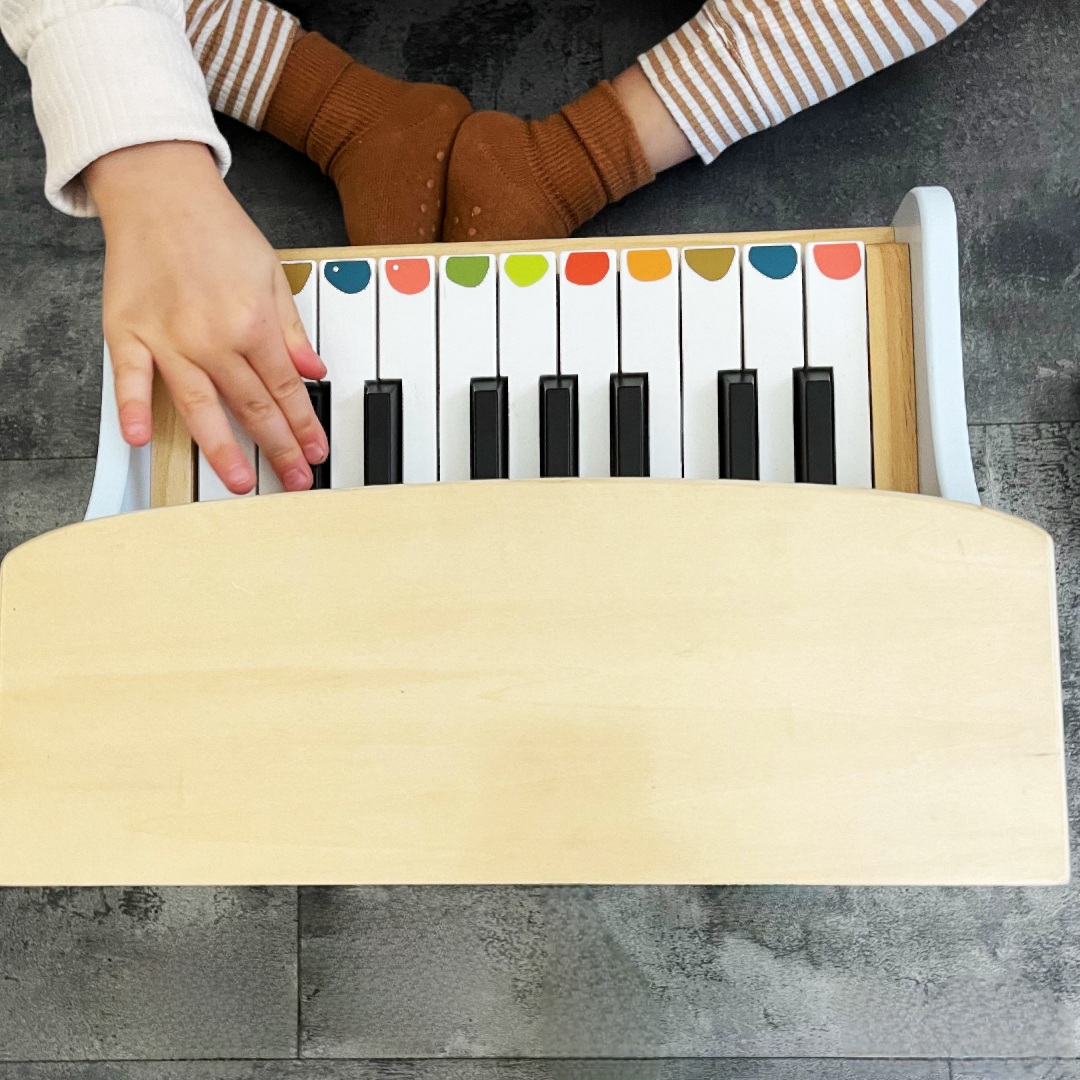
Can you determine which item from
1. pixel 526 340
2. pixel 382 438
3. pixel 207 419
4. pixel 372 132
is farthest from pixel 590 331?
pixel 372 132

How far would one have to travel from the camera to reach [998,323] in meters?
1.02

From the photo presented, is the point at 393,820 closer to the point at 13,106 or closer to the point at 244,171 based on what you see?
the point at 244,171

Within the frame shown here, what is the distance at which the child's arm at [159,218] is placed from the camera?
2.06 feet

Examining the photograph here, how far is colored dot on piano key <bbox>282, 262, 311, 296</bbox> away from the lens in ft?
2.30

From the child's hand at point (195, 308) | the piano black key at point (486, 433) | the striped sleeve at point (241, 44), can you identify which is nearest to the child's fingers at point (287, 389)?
the child's hand at point (195, 308)

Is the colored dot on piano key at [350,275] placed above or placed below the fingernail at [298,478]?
above

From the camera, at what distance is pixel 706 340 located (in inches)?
26.7

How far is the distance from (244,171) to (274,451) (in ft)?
1.78

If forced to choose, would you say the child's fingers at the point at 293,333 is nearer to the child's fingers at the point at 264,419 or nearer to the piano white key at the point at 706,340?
the child's fingers at the point at 264,419

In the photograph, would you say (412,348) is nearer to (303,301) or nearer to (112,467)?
(303,301)

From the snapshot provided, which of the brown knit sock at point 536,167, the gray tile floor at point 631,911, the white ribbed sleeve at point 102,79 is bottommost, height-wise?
the gray tile floor at point 631,911

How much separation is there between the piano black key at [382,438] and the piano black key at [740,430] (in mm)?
222

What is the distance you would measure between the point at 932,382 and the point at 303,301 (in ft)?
1.40

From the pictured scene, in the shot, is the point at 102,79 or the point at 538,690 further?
the point at 102,79
